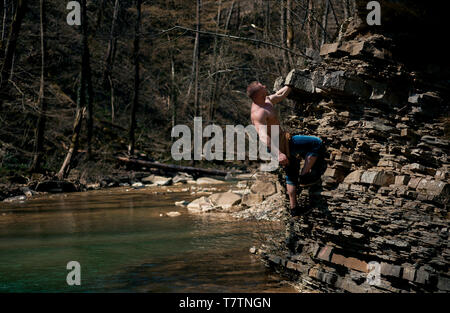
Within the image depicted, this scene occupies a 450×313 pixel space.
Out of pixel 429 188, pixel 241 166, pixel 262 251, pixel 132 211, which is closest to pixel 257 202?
pixel 132 211

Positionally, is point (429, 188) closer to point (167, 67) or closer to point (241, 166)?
point (241, 166)

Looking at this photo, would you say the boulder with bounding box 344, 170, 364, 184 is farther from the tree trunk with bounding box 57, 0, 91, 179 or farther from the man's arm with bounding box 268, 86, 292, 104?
the tree trunk with bounding box 57, 0, 91, 179

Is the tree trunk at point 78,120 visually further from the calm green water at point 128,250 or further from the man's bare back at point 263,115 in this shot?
the man's bare back at point 263,115

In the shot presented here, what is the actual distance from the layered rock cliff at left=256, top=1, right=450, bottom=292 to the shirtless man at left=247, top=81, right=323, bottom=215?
0.24 metres

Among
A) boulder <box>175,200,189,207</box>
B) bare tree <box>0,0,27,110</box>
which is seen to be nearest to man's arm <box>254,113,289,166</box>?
boulder <box>175,200,189,207</box>

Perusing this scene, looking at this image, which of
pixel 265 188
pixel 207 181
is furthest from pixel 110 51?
pixel 265 188

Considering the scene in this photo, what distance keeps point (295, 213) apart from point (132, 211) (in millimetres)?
7485

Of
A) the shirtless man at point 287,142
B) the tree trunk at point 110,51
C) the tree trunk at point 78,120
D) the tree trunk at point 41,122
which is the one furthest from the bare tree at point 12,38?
the shirtless man at point 287,142

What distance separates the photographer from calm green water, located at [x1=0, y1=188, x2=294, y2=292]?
648 centimetres

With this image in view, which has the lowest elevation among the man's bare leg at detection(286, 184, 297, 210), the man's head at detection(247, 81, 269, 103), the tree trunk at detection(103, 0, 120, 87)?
the man's bare leg at detection(286, 184, 297, 210)

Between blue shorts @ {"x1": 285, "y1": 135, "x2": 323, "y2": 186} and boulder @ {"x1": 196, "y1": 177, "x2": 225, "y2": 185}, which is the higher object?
blue shorts @ {"x1": 285, "y1": 135, "x2": 323, "y2": 186}

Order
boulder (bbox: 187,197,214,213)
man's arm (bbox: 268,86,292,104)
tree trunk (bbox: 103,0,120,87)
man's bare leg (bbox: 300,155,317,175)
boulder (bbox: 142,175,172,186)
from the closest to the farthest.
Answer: man's bare leg (bbox: 300,155,317,175)
man's arm (bbox: 268,86,292,104)
boulder (bbox: 187,197,214,213)
boulder (bbox: 142,175,172,186)
tree trunk (bbox: 103,0,120,87)

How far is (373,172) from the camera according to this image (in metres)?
5.72

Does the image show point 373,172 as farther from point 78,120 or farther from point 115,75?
point 115,75
